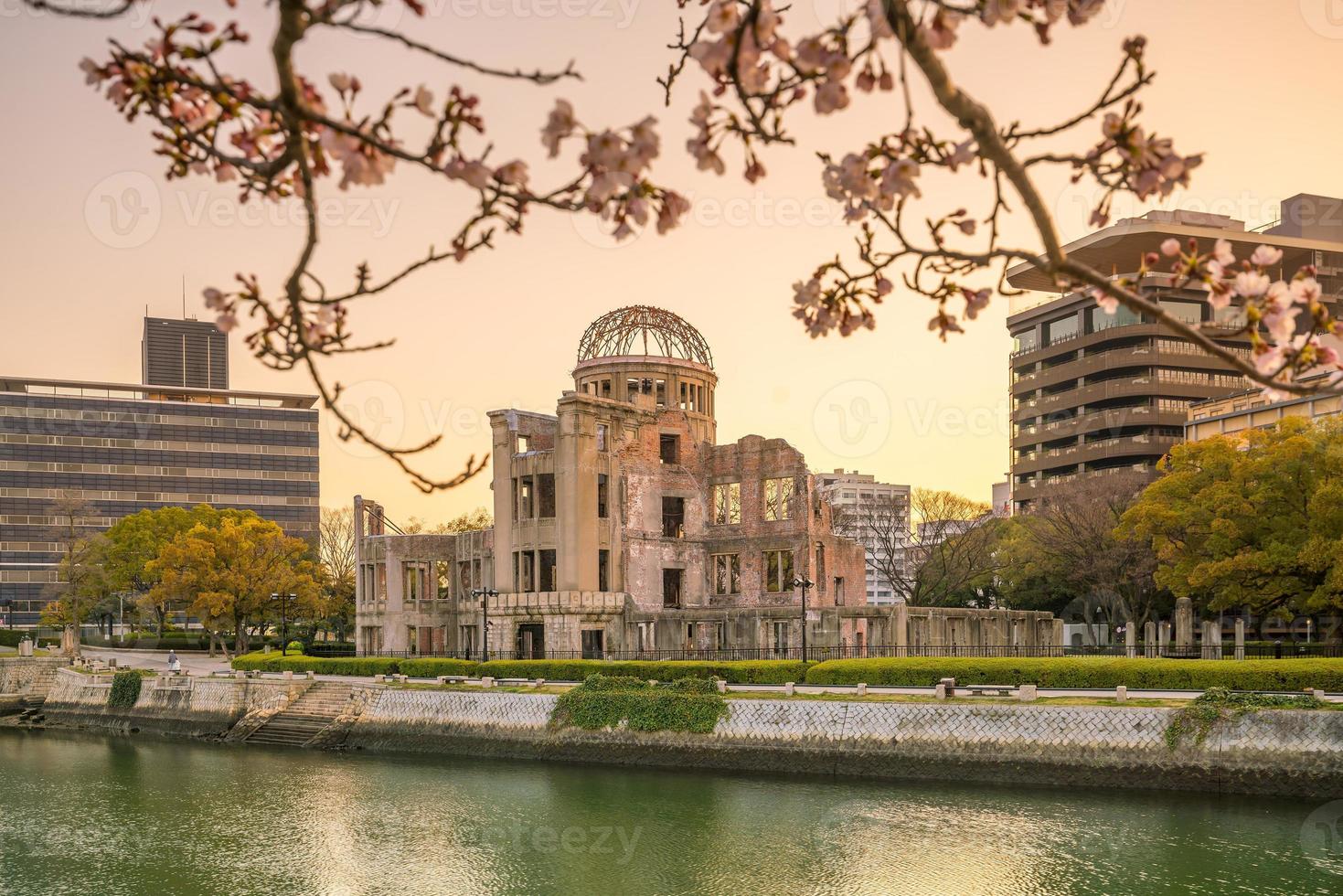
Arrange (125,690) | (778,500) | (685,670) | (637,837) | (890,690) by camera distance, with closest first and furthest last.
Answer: (637,837)
(890,690)
(685,670)
(125,690)
(778,500)

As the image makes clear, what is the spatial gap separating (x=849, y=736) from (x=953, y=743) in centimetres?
332

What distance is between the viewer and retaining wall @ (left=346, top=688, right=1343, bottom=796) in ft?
103

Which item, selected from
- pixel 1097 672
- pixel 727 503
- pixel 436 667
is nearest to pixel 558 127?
pixel 1097 672

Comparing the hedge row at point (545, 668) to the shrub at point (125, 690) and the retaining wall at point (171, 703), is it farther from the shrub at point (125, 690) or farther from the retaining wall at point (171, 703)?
the shrub at point (125, 690)

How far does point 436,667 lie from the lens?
5422 cm

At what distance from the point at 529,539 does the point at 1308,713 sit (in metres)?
40.1

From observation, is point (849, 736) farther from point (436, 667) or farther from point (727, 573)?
point (727, 573)

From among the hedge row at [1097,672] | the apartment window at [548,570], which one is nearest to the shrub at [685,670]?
the hedge row at [1097,672]

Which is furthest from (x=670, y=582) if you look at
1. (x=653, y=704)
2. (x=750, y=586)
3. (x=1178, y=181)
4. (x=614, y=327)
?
(x=1178, y=181)

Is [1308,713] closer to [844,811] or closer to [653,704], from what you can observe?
[844,811]

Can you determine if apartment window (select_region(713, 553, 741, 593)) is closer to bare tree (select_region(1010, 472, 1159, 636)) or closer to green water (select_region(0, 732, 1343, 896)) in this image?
bare tree (select_region(1010, 472, 1159, 636))

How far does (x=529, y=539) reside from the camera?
209 feet
